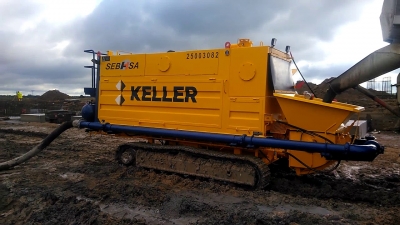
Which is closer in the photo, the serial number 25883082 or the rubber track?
the rubber track

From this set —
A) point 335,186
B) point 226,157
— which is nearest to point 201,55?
point 226,157

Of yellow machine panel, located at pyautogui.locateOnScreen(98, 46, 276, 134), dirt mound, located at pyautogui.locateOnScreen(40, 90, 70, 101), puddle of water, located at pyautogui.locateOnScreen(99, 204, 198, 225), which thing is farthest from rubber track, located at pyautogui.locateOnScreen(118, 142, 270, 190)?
dirt mound, located at pyautogui.locateOnScreen(40, 90, 70, 101)

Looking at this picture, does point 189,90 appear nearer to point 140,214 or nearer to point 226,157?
point 226,157

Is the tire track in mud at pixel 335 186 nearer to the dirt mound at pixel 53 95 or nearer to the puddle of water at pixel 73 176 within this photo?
the puddle of water at pixel 73 176

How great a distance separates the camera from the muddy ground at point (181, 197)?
522 cm

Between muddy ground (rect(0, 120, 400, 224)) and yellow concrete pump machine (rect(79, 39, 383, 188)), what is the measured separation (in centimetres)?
46

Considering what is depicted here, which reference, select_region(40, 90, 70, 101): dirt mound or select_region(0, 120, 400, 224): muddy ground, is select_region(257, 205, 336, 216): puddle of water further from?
select_region(40, 90, 70, 101): dirt mound

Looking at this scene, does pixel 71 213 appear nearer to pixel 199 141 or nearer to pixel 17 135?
pixel 199 141

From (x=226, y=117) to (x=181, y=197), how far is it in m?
1.78

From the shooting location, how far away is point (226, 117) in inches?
272

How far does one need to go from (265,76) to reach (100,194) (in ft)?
12.1

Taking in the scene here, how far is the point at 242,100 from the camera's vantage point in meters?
6.78

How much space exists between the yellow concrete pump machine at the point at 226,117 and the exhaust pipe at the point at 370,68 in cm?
48

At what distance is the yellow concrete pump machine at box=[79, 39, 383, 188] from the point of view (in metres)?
6.39
